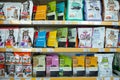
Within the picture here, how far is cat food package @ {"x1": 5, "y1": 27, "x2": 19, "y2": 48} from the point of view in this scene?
6.84ft

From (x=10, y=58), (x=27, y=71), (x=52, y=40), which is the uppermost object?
(x=52, y=40)

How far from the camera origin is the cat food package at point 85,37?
7.07ft

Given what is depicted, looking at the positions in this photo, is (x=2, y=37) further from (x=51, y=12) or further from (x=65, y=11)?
(x=65, y=11)

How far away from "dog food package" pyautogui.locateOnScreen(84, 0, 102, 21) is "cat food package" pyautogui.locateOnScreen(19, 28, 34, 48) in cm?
69

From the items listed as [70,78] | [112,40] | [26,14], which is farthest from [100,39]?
[26,14]

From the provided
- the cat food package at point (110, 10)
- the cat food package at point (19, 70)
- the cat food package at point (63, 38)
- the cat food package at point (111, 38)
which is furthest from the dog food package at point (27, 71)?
the cat food package at point (110, 10)

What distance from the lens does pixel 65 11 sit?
220cm

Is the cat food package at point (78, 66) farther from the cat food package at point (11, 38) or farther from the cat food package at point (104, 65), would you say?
the cat food package at point (11, 38)

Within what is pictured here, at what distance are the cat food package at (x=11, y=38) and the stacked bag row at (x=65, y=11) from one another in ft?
0.46

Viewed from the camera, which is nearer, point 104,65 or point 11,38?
point 11,38

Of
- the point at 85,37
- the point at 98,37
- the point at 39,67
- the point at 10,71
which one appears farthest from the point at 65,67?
the point at 10,71

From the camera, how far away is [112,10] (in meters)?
2.15

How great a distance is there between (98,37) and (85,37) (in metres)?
0.16

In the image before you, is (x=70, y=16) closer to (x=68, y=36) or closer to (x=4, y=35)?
(x=68, y=36)
